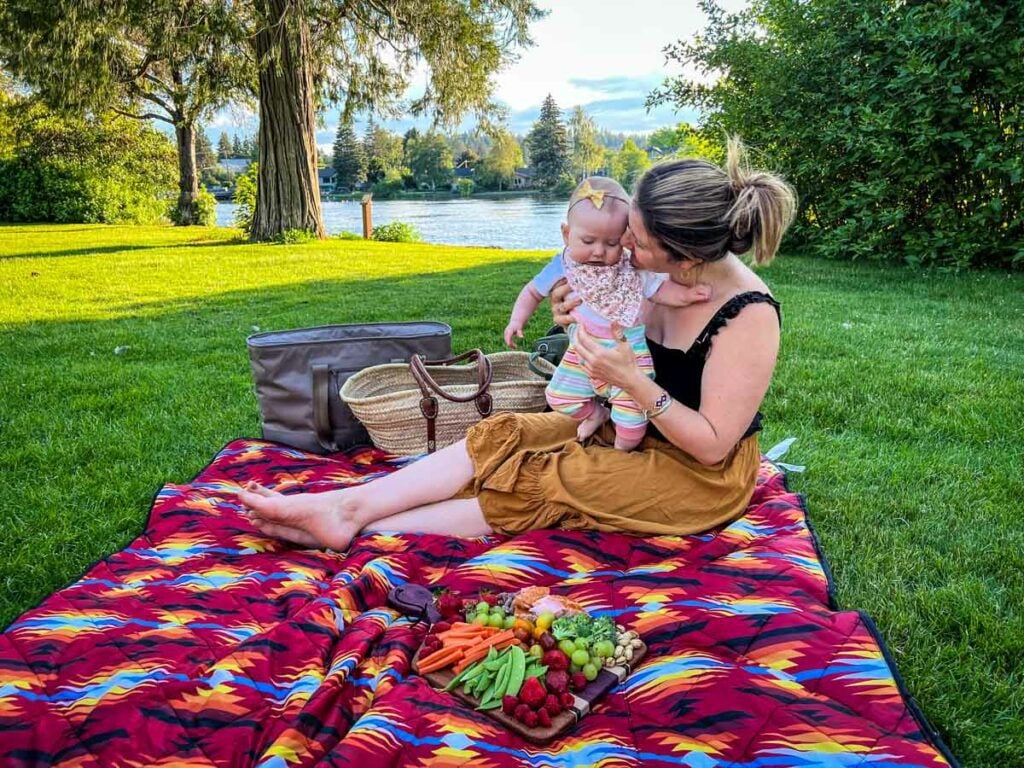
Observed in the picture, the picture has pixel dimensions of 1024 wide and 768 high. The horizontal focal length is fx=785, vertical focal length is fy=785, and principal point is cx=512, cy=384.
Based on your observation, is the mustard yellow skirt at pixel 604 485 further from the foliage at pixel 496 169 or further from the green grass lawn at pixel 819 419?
the foliage at pixel 496 169

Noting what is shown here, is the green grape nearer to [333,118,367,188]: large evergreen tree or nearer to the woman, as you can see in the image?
the woman

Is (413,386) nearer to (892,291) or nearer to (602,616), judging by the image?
(602,616)

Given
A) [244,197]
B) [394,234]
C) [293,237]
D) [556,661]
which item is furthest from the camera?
[244,197]

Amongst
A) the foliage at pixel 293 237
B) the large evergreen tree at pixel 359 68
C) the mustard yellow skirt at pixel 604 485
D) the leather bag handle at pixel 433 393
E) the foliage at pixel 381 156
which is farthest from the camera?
the foliage at pixel 381 156

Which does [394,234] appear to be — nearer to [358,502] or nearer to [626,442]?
[358,502]

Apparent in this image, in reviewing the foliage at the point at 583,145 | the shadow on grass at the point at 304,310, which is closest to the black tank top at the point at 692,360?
the shadow on grass at the point at 304,310

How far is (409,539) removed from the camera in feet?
8.57

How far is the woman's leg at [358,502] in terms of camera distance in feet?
8.75

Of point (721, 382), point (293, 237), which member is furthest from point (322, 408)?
point (293, 237)

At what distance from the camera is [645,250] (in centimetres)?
241

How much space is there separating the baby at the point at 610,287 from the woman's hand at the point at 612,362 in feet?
0.24

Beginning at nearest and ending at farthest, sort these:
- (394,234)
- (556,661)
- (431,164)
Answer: (556,661) < (394,234) < (431,164)

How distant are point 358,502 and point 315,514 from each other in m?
0.15

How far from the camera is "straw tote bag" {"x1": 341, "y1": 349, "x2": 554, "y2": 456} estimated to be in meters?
3.43
